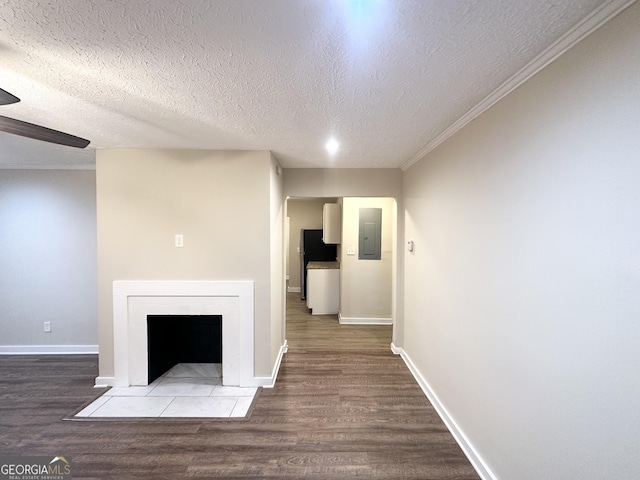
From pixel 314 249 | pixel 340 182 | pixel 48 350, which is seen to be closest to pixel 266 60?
pixel 340 182

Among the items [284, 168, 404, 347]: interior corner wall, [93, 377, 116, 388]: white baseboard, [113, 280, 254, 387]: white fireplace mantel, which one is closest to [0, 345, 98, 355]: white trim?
[93, 377, 116, 388]: white baseboard

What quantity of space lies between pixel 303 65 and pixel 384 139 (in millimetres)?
1334

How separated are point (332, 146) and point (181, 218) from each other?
1.60 meters

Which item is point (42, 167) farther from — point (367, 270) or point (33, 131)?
point (367, 270)

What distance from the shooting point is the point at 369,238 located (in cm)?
502

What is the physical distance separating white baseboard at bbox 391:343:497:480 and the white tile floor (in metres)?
1.61

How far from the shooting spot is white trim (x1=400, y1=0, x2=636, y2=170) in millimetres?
1033

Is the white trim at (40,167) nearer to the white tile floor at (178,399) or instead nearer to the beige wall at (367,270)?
the white tile floor at (178,399)

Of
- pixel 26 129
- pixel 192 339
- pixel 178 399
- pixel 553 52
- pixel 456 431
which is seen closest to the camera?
pixel 553 52

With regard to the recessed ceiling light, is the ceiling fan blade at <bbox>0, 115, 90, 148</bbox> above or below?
below

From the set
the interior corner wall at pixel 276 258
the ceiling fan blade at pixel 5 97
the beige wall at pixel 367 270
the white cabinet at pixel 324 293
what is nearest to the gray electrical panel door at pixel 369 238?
the beige wall at pixel 367 270

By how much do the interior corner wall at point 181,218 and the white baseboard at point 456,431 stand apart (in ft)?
5.72

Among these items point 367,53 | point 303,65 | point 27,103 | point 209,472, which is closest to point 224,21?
point 303,65

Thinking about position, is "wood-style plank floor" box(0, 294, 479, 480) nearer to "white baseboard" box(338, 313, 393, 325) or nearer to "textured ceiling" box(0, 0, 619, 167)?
"white baseboard" box(338, 313, 393, 325)
